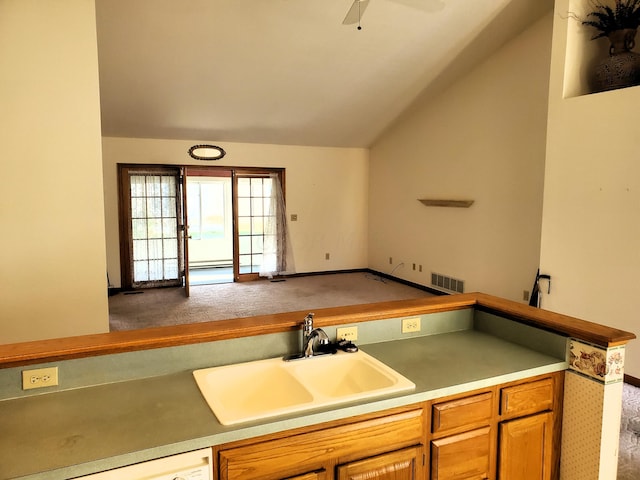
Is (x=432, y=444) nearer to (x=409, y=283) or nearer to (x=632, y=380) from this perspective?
(x=632, y=380)

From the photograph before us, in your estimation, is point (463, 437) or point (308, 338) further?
point (308, 338)

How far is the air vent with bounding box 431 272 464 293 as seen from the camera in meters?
6.15

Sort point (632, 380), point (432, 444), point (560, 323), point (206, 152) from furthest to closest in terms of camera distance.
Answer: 1. point (206, 152)
2. point (632, 380)
3. point (560, 323)
4. point (432, 444)

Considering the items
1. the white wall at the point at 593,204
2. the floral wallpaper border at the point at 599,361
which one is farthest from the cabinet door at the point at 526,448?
the white wall at the point at 593,204

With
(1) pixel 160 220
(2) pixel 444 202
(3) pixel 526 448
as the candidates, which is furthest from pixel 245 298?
(3) pixel 526 448

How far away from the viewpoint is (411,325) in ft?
7.13

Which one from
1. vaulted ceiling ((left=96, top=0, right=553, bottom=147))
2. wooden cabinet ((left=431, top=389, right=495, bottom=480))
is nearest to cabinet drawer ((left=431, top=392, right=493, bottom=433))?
wooden cabinet ((left=431, top=389, right=495, bottom=480))

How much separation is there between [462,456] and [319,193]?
669cm

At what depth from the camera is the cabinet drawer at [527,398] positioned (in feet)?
5.84

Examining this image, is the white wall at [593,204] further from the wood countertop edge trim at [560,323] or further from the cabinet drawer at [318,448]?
the cabinet drawer at [318,448]

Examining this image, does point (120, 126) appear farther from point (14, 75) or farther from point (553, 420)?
point (553, 420)

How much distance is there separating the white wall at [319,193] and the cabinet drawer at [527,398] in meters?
6.31

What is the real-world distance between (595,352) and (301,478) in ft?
4.08

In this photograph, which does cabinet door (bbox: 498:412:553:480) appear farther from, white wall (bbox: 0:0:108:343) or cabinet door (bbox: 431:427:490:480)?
white wall (bbox: 0:0:108:343)
